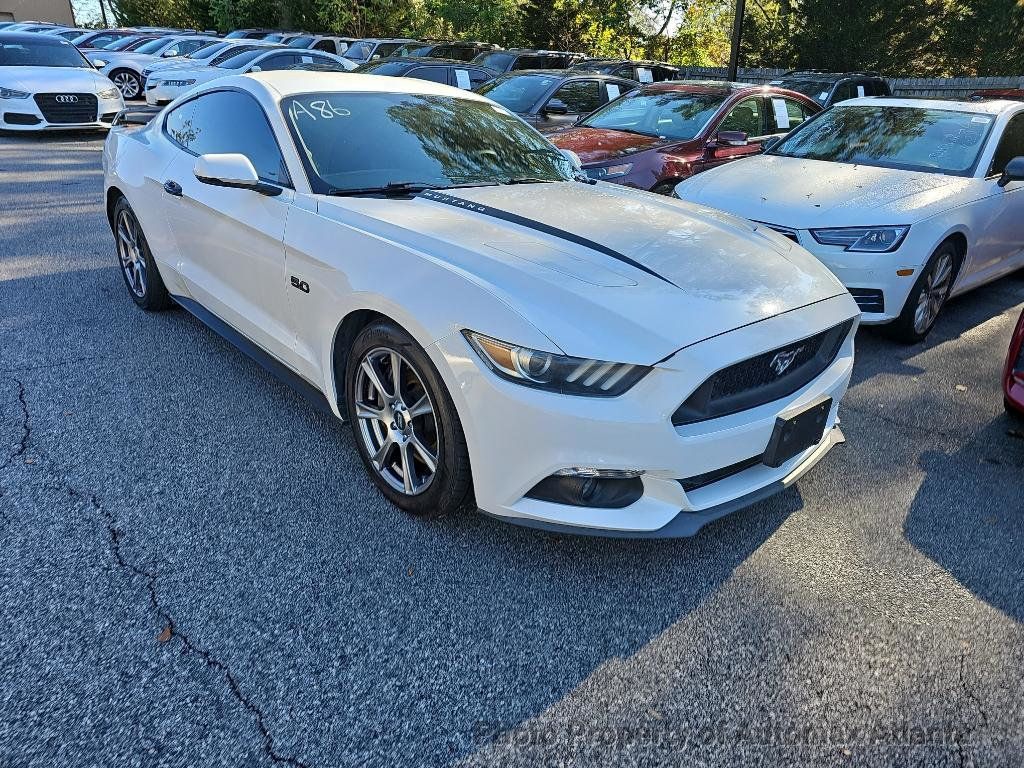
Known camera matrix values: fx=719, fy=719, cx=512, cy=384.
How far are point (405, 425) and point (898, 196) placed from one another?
154 inches

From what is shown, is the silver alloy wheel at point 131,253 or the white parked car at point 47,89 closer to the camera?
the silver alloy wheel at point 131,253

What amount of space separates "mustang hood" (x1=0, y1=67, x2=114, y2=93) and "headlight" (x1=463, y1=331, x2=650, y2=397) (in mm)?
12811

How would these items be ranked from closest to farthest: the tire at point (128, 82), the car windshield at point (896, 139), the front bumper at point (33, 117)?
the car windshield at point (896, 139)
the front bumper at point (33, 117)
the tire at point (128, 82)

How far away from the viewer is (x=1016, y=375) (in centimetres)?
349

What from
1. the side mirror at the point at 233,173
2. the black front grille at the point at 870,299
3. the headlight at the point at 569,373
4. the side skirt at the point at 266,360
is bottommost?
the black front grille at the point at 870,299

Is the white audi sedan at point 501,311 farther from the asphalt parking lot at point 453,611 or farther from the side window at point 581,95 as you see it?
the side window at point 581,95

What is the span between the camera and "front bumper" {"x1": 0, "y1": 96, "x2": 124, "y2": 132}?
11492 millimetres

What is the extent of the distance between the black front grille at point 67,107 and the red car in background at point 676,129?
344 inches

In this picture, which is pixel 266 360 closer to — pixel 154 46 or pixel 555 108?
pixel 555 108

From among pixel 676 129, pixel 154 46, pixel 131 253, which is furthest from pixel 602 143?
pixel 154 46

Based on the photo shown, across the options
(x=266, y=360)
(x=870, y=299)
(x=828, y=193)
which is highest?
(x=828, y=193)

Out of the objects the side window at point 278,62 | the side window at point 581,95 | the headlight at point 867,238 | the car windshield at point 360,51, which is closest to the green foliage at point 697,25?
the car windshield at point 360,51

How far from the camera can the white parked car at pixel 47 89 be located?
11.5 meters

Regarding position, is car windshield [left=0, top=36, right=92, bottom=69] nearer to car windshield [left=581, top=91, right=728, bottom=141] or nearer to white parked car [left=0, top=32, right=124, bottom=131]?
white parked car [left=0, top=32, right=124, bottom=131]
